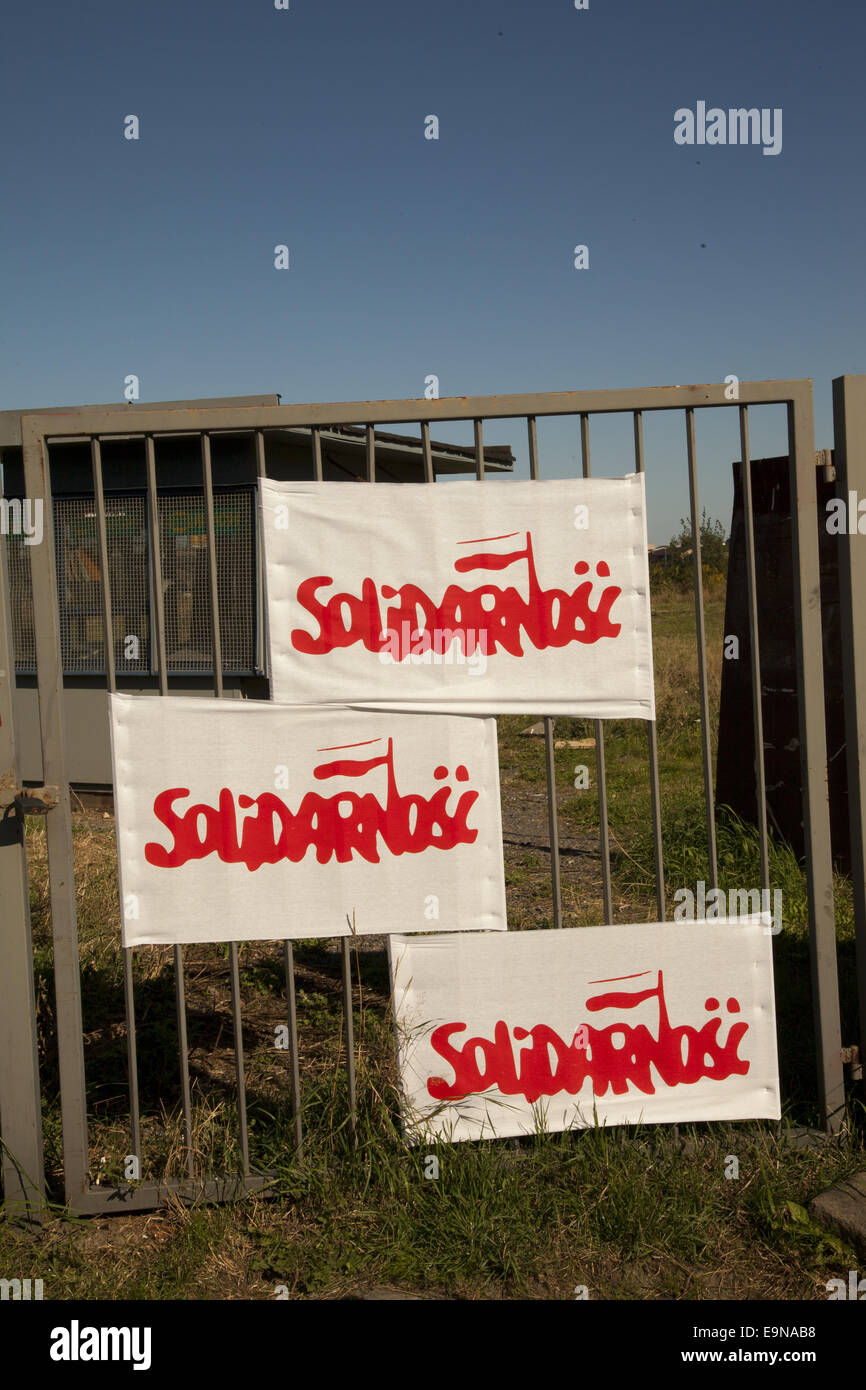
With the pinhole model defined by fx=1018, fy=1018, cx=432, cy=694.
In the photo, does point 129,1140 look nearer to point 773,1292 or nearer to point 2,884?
point 2,884

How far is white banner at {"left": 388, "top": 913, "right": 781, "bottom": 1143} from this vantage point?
292 cm

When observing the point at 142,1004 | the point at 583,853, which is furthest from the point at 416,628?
the point at 583,853

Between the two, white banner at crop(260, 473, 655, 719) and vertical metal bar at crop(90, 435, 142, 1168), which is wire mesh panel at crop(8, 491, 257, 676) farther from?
white banner at crop(260, 473, 655, 719)

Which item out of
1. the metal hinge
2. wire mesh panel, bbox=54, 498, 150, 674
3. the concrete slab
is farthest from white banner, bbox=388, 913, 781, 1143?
wire mesh panel, bbox=54, 498, 150, 674

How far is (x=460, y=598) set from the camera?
2.89m

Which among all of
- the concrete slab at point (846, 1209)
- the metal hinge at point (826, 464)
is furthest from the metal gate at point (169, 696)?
the metal hinge at point (826, 464)

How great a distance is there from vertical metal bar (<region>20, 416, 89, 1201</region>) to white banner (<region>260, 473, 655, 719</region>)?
61 cm

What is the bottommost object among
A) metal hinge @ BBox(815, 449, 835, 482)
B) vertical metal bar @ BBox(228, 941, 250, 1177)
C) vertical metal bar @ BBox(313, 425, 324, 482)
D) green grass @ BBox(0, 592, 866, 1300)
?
green grass @ BBox(0, 592, 866, 1300)

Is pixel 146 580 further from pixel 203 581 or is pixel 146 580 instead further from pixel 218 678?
pixel 218 678

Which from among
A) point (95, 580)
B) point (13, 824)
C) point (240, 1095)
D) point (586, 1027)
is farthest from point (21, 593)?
point (586, 1027)

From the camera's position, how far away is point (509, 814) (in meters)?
9.06

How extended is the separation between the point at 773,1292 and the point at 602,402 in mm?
2362

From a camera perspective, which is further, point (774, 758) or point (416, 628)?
point (774, 758)

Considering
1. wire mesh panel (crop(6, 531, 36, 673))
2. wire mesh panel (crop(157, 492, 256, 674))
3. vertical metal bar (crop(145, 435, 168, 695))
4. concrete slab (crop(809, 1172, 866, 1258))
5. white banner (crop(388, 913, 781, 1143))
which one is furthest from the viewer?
wire mesh panel (crop(6, 531, 36, 673))
